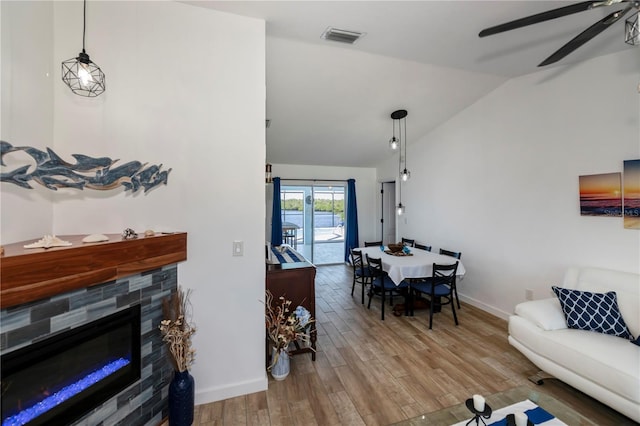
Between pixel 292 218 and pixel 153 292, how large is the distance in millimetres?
5002

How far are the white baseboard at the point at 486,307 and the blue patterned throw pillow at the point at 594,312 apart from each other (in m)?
1.31

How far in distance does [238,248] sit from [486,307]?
12.0 feet

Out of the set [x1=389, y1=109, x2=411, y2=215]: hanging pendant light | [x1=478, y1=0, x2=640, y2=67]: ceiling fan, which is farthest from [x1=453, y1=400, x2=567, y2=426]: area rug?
[x1=389, y1=109, x2=411, y2=215]: hanging pendant light

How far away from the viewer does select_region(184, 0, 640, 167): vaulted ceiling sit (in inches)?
85.1

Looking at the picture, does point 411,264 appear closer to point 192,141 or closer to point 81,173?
point 192,141

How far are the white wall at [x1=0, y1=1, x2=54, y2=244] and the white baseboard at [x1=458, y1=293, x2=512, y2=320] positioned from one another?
479cm

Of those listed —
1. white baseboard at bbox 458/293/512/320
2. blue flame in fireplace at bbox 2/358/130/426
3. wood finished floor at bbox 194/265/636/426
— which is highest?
blue flame in fireplace at bbox 2/358/130/426

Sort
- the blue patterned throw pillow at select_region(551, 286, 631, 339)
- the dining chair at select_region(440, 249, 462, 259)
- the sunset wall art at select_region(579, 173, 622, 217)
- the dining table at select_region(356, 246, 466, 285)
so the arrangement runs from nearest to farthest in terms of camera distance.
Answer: the blue patterned throw pillow at select_region(551, 286, 631, 339)
the sunset wall art at select_region(579, 173, 622, 217)
the dining table at select_region(356, 246, 466, 285)
the dining chair at select_region(440, 249, 462, 259)

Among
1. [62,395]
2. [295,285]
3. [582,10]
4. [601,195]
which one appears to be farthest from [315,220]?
[582,10]

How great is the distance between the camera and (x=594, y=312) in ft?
7.62

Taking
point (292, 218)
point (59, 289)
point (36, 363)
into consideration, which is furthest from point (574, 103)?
point (292, 218)

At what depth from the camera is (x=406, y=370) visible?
2.56 metres

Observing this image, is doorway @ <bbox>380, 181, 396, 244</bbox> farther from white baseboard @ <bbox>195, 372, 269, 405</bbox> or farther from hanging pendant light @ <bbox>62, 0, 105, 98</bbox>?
hanging pendant light @ <bbox>62, 0, 105, 98</bbox>

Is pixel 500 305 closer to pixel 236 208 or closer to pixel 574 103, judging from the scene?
pixel 574 103
